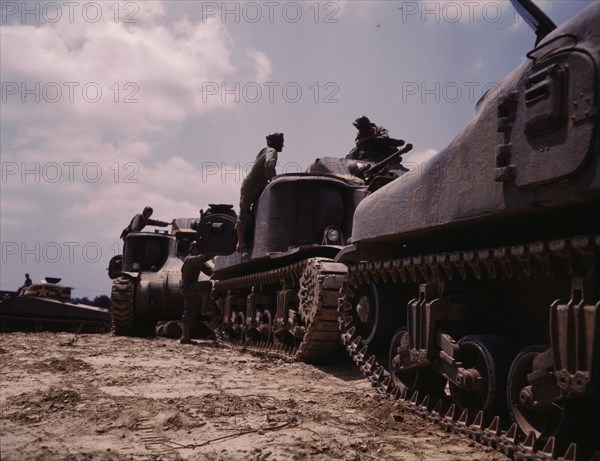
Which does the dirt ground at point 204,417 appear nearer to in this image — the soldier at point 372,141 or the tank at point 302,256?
the tank at point 302,256

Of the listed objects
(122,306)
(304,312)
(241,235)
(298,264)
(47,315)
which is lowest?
(47,315)

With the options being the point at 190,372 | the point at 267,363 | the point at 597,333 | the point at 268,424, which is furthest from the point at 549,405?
the point at 267,363

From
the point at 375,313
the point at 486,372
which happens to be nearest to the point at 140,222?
the point at 375,313

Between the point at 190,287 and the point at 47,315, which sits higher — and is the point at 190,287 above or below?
above

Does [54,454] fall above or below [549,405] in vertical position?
below

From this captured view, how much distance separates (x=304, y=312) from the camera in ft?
25.5

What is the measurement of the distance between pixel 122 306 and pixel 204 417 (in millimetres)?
9861

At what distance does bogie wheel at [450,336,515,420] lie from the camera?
4109 millimetres

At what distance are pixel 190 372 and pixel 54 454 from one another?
374 centimetres

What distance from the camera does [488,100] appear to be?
13.6ft

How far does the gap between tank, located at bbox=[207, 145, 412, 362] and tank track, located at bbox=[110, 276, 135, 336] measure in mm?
3574

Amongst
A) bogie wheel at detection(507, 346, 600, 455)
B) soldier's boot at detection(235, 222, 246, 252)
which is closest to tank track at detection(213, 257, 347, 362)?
soldier's boot at detection(235, 222, 246, 252)

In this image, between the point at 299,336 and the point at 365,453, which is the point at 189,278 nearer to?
the point at 299,336

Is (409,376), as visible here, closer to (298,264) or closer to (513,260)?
(513,260)
